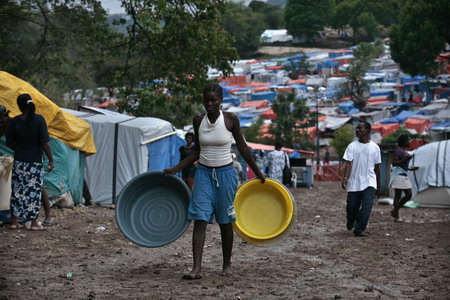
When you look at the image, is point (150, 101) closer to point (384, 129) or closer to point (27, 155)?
point (27, 155)

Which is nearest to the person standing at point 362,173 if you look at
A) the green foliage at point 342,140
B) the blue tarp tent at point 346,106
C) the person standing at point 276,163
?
the person standing at point 276,163

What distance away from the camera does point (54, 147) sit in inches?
498

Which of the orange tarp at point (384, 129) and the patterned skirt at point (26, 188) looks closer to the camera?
the patterned skirt at point (26, 188)

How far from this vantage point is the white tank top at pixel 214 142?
6.67m

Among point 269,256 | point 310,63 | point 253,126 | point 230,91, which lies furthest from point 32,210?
point 310,63

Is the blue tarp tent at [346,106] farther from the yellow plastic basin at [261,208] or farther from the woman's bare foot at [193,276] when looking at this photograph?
the woman's bare foot at [193,276]

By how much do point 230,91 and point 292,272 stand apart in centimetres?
8895

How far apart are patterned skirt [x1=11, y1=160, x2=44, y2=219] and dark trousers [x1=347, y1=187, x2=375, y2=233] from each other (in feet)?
13.1

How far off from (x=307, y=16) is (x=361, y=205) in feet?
501

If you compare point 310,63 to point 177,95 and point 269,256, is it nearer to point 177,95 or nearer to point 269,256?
point 177,95

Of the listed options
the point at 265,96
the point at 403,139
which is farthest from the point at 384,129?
the point at 403,139

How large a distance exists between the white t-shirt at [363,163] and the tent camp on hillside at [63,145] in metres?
4.69

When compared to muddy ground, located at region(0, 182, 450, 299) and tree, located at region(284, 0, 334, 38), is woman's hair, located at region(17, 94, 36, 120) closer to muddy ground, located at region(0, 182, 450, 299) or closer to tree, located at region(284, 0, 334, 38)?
muddy ground, located at region(0, 182, 450, 299)

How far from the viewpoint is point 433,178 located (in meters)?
17.3
